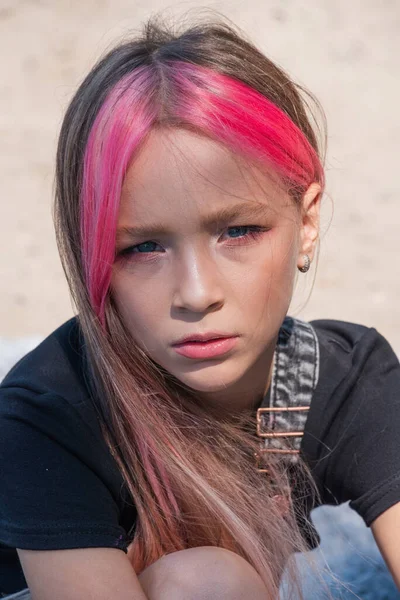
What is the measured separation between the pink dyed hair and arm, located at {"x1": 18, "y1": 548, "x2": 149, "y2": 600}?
1.06ft

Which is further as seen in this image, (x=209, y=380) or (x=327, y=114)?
(x=327, y=114)

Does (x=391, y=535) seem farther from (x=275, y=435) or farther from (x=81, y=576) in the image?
(x=81, y=576)

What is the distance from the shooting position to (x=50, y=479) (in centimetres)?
118

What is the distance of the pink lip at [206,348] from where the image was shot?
1139 mm

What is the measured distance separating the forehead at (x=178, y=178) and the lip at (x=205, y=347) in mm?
153

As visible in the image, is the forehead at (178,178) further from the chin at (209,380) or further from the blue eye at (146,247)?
the chin at (209,380)

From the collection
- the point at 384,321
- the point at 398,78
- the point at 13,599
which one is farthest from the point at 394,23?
the point at 13,599

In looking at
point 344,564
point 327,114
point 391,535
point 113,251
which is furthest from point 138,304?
point 327,114

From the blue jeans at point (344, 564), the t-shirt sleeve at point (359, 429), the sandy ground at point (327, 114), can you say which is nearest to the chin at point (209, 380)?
the t-shirt sleeve at point (359, 429)

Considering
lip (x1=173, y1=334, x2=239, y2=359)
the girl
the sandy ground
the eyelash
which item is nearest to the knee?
the girl

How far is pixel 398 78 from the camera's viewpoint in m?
3.20

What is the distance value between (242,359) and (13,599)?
480mm

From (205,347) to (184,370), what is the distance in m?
0.05

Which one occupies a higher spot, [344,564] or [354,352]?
[354,352]
